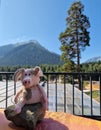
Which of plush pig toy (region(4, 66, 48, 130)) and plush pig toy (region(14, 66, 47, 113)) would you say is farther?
plush pig toy (region(14, 66, 47, 113))

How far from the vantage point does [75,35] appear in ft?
63.0

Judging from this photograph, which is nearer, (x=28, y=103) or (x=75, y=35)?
(x=28, y=103)

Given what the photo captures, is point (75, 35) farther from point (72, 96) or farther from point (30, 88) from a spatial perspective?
point (30, 88)

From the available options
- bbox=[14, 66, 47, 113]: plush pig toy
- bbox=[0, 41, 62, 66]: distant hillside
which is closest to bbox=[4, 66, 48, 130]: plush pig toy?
bbox=[14, 66, 47, 113]: plush pig toy

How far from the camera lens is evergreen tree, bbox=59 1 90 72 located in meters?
18.9

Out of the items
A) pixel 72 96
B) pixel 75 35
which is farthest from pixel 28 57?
pixel 72 96

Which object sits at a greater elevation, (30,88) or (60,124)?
(30,88)

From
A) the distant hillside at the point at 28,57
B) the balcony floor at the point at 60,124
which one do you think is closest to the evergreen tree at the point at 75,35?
the balcony floor at the point at 60,124

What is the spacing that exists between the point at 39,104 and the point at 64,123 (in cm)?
18

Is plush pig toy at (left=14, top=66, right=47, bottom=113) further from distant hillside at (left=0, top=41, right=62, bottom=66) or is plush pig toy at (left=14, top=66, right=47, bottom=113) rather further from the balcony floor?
distant hillside at (left=0, top=41, right=62, bottom=66)

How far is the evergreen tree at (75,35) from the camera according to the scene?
18.9 m

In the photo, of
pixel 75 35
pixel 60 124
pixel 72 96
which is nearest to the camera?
pixel 60 124

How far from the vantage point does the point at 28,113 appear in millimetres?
1404

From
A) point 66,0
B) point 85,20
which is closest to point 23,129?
point 85,20
